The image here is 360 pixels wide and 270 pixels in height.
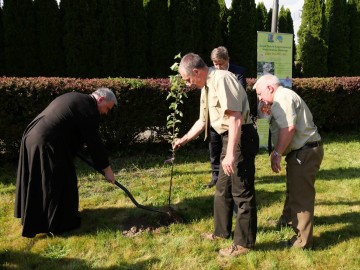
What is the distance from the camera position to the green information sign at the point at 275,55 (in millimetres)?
7355

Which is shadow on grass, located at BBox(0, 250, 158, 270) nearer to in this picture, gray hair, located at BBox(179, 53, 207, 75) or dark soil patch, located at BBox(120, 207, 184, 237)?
dark soil patch, located at BBox(120, 207, 184, 237)

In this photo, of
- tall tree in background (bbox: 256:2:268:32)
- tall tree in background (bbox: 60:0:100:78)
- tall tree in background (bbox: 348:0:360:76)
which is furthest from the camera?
tall tree in background (bbox: 348:0:360:76)

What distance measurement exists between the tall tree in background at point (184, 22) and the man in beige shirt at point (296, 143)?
8.61m

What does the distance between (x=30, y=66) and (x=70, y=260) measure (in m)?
8.22

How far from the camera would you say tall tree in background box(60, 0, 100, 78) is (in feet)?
34.2

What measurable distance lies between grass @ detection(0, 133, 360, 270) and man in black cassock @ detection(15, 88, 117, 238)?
0.28m

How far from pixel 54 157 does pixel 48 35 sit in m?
7.77

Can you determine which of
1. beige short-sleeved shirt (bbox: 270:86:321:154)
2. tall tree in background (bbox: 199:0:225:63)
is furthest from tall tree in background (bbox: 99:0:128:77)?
beige short-sleeved shirt (bbox: 270:86:321:154)

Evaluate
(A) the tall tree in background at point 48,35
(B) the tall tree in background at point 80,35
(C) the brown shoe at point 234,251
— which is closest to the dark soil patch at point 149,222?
(C) the brown shoe at point 234,251

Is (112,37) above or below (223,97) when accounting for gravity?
above

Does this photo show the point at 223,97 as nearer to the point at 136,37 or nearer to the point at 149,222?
→ the point at 149,222

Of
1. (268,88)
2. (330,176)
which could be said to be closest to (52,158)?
(268,88)

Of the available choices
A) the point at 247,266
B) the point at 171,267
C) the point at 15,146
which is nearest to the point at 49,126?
the point at 171,267

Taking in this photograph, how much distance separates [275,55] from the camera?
297 inches
